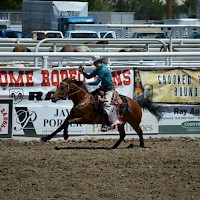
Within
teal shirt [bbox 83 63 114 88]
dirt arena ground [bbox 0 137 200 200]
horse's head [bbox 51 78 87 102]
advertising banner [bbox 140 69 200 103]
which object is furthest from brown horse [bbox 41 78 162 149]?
advertising banner [bbox 140 69 200 103]

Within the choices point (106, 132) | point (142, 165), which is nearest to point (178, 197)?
point (142, 165)

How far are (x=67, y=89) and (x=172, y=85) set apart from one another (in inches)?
106

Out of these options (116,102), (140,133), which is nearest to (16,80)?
(116,102)

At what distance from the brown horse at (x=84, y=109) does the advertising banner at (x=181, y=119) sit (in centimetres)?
156

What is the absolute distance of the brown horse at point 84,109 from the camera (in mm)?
14750

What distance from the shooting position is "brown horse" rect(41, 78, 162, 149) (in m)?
14.8

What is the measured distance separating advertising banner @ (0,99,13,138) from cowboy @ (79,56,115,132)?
155 cm

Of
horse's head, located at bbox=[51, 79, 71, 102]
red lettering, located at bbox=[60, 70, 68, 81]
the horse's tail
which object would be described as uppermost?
red lettering, located at bbox=[60, 70, 68, 81]

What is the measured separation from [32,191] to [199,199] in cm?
200

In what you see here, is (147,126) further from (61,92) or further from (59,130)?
(61,92)

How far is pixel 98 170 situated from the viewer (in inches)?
477

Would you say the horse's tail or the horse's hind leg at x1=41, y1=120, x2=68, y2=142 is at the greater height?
the horse's tail

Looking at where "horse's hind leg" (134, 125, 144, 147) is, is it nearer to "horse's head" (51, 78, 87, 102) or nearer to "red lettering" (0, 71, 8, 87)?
"horse's head" (51, 78, 87, 102)

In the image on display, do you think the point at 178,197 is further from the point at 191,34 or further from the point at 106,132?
the point at 191,34
